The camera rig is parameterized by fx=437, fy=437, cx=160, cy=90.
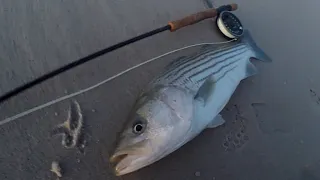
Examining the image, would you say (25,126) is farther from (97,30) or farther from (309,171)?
(309,171)

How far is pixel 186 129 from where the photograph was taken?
5.93ft

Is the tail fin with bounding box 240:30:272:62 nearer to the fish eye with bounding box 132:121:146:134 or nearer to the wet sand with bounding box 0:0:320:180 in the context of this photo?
the wet sand with bounding box 0:0:320:180

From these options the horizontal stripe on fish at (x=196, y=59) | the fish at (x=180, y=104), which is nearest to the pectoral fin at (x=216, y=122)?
the fish at (x=180, y=104)

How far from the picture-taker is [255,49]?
232 centimetres

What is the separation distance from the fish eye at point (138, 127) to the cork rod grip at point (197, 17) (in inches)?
27.6

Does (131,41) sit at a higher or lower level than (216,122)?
higher

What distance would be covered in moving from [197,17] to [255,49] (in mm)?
352

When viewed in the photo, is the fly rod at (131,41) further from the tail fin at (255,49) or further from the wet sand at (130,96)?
the tail fin at (255,49)

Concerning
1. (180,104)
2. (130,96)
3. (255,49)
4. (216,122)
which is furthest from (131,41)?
(255,49)

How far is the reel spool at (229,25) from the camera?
7.75 feet

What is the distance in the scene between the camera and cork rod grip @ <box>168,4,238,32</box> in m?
2.25

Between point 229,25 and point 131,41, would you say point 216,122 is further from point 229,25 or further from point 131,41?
point 229,25

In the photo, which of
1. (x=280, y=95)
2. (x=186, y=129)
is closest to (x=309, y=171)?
(x=280, y=95)

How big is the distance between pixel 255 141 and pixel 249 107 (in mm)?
191
